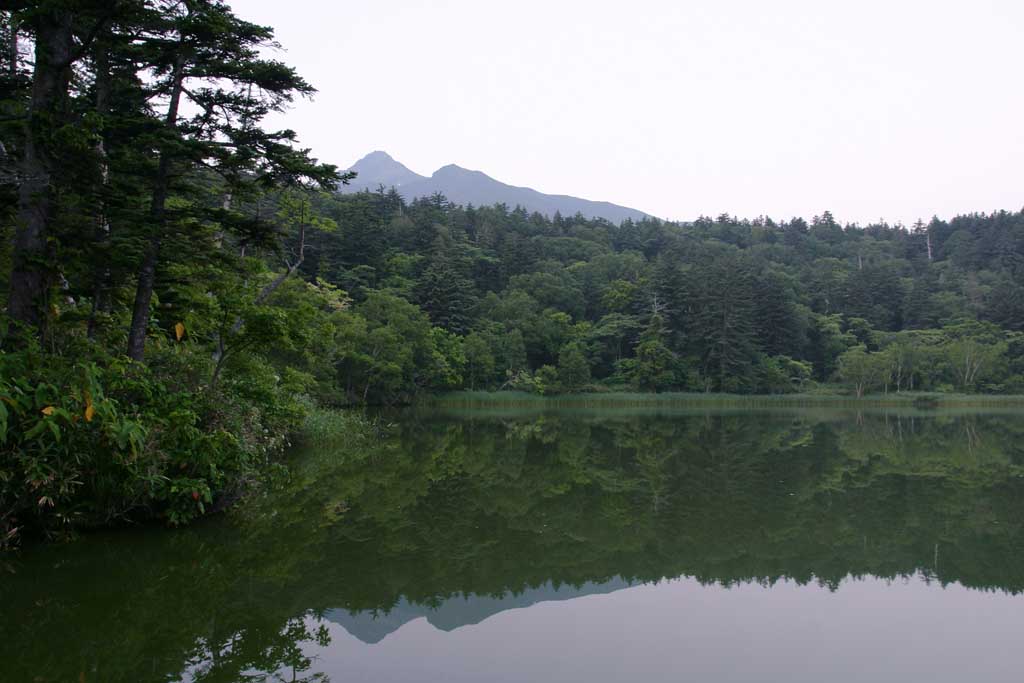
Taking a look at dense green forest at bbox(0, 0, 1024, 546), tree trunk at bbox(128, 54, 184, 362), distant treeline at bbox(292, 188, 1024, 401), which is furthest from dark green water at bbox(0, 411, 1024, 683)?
distant treeline at bbox(292, 188, 1024, 401)

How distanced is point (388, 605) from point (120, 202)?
6.32m

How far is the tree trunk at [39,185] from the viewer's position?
7.60 meters

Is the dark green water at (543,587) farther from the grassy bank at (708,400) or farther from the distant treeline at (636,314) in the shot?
the grassy bank at (708,400)

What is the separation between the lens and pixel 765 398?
4956 centimetres

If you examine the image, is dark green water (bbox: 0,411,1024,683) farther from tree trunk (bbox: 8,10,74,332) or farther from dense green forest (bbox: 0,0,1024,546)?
tree trunk (bbox: 8,10,74,332)

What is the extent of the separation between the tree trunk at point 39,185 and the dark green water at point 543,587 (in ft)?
9.67

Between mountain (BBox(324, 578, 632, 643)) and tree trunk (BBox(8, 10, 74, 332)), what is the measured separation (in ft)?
17.3

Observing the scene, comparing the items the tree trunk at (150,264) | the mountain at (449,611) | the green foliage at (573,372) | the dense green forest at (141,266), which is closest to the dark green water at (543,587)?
the mountain at (449,611)

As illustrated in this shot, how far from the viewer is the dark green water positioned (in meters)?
4.86

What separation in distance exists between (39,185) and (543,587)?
291 inches

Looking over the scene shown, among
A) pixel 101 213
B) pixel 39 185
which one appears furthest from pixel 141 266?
pixel 39 185

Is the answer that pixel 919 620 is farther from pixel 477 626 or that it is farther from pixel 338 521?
pixel 338 521

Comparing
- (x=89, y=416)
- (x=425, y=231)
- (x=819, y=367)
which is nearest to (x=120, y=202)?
(x=89, y=416)

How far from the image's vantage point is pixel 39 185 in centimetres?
777
